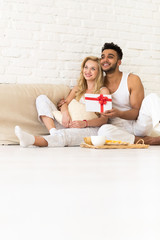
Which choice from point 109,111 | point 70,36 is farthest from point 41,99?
point 70,36

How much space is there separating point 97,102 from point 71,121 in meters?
0.28

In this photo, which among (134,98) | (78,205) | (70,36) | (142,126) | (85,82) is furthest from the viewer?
(70,36)

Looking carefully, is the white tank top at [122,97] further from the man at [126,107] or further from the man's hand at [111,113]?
the man's hand at [111,113]

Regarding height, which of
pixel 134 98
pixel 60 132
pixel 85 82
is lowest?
pixel 60 132

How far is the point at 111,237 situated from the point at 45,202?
0.23 meters

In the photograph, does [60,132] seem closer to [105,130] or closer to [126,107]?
[105,130]

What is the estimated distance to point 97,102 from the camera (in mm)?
2758

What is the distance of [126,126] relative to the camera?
115 inches

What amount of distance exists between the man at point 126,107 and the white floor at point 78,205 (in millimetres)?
1520

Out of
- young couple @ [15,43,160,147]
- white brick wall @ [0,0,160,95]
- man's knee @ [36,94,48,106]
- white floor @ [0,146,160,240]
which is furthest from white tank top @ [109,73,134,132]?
white floor @ [0,146,160,240]

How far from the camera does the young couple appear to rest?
8.48ft

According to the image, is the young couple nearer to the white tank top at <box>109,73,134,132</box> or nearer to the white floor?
the white tank top at <box>109,73,134,132</box>

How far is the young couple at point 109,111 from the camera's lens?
2584 millimetres

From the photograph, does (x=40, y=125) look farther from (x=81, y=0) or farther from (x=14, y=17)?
(x=81, y=0)
